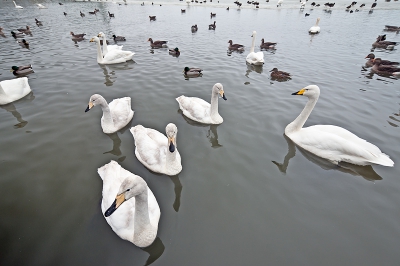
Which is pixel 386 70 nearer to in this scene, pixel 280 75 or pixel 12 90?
pixel 280 75

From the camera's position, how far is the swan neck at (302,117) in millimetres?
6578

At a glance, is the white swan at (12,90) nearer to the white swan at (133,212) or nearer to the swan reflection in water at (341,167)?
the white swan at (133,212)

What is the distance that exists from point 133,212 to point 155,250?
0.87 metres

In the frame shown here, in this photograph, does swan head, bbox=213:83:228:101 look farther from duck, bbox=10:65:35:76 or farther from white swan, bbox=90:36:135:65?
duck, bbox=10:65:35:76

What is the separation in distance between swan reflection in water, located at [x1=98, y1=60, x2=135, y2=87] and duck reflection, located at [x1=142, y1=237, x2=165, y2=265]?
914 cm

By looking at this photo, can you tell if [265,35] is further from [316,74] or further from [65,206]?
[65,206]

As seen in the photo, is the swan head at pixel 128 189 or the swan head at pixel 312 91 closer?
the swan head at pixel 128 189

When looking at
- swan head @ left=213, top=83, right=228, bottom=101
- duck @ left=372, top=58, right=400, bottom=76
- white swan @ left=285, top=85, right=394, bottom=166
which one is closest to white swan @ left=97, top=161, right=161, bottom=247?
swan head @ left=213, top=83, right=228, bottom=101

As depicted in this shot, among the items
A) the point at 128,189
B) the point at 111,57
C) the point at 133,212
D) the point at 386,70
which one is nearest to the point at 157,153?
the point at 133,212

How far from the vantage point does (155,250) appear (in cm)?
393

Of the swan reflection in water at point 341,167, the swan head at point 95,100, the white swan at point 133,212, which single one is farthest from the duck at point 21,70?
the swan reflection in water at point 341,167

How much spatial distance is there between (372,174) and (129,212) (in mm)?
6551

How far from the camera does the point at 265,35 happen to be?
22.4 metres

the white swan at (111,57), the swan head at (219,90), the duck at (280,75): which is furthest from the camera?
the white swan at (111,57)
